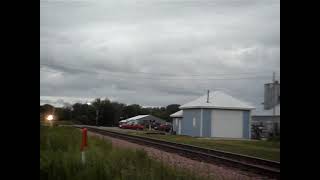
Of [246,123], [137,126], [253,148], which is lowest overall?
[137,126]

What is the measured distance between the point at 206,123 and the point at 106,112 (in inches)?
958

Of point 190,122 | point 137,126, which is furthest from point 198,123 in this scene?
point 137,126

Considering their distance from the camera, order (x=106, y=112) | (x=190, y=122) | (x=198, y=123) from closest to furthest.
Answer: (x=198, y=123) < (x=190, y=122) < (x=106, y=112)

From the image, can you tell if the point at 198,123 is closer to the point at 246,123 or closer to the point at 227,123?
the point at 227,123

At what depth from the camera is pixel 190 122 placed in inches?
2189

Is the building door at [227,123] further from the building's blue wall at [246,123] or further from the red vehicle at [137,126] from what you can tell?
the red vehicle at [137,126]

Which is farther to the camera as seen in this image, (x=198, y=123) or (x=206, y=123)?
(x=198, y=123)

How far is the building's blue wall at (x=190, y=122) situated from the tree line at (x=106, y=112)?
22.7 feet

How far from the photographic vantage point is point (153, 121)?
6912 cm

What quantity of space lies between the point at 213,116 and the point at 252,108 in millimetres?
4920

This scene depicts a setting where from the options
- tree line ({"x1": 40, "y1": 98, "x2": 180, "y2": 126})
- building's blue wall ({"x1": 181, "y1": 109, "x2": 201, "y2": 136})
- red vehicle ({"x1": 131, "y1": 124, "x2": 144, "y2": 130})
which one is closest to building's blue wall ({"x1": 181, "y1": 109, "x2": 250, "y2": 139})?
building's blue wall ({"x1": 181, "y1": 109, "x2": 201, "y2": 136})

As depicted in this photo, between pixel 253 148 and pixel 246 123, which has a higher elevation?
pixel 246 123
